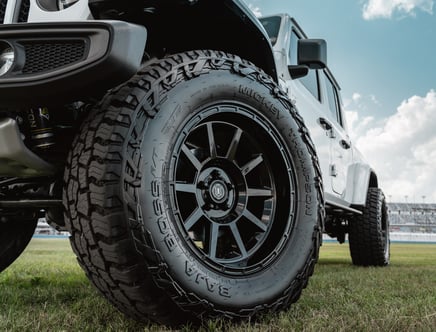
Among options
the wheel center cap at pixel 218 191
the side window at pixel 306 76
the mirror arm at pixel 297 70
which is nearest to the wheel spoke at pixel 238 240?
the wheel center cap at pixel 218 191

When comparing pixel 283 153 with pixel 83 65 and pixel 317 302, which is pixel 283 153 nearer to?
pixel 317 302

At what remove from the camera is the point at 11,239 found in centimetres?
298

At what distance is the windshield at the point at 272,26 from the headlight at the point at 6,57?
8.00 feet

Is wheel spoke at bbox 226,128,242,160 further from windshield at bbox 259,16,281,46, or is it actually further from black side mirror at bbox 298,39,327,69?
windshield at bbox 259,16,281,46

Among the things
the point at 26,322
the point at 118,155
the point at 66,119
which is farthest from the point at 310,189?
the point at 26,322

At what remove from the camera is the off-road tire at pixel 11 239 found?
9.66 ft

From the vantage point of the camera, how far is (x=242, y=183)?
2133mm

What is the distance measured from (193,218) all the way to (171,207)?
0.20 metres

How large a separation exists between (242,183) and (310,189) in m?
0.32

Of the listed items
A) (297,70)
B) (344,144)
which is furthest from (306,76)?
(344,144)

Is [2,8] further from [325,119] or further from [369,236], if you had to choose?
[369,236]

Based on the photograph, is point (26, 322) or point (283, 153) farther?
point (283, 153)

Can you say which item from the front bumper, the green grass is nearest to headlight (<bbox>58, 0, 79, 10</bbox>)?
the front bumper

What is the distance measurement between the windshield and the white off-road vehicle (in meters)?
1.28
